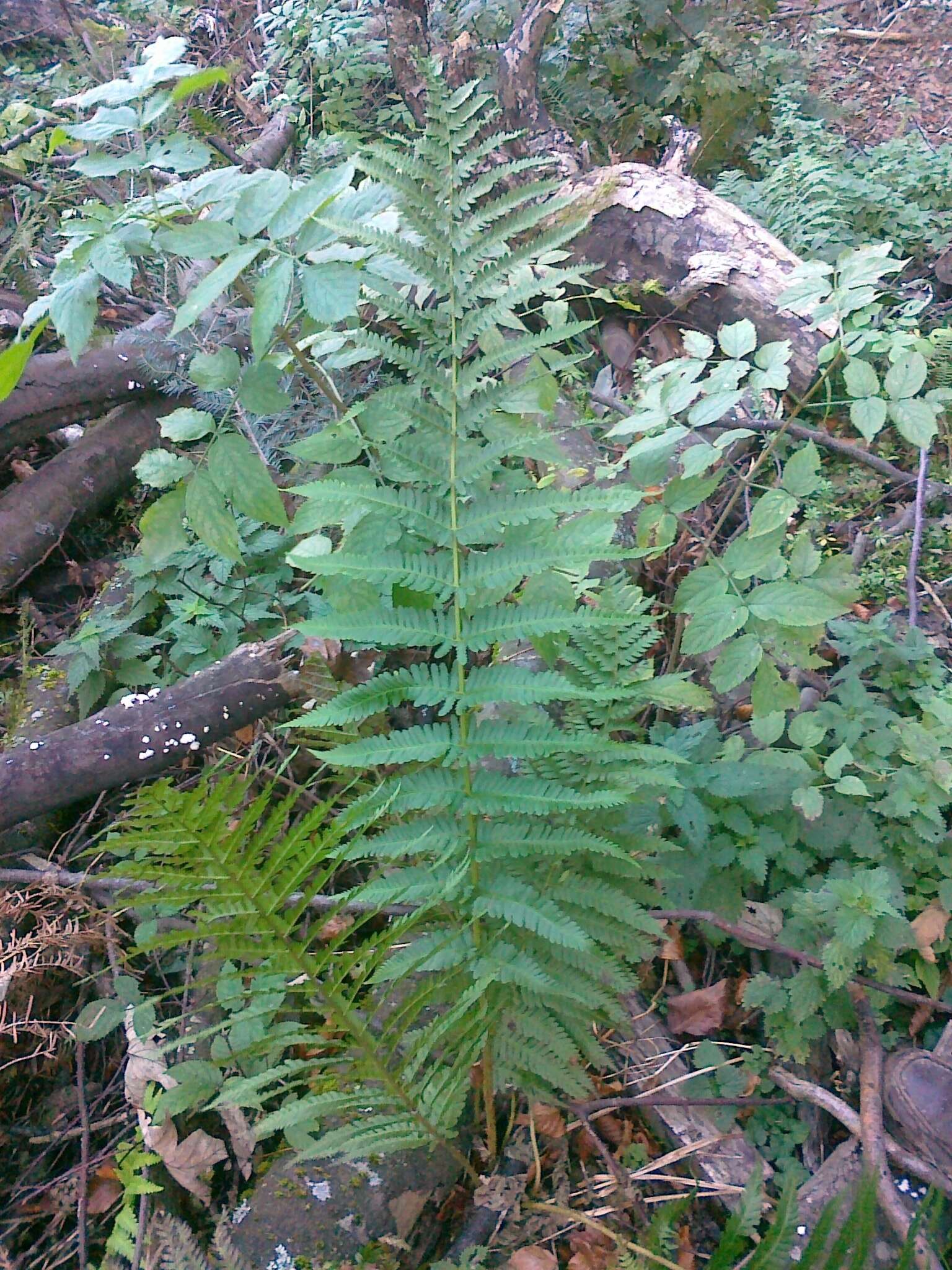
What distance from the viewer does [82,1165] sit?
66.0 inches

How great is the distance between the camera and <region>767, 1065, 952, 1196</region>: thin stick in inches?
56.6

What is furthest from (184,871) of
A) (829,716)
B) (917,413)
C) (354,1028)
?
(917,413)

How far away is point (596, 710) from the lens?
156 centimetres

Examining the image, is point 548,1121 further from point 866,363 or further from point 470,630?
point 866,363

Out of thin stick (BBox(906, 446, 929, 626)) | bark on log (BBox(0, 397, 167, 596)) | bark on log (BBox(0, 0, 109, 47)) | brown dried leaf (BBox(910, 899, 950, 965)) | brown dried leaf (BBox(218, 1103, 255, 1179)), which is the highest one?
bark on log (BBox(0, 0, 109, 47))

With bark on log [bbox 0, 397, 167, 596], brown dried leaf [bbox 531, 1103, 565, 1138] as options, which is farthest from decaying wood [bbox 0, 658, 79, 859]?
brown dried leaf [bbox 531, 1103, 565, 1138]

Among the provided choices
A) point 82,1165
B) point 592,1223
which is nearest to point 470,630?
point 592,1223

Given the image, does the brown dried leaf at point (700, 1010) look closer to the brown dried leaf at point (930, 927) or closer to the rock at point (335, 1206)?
the brown dried leaf at point (930, 927)

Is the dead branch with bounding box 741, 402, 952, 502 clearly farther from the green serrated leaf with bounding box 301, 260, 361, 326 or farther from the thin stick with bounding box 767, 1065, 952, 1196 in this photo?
the thin stick with bounding box 767, 1065, 952, 1196

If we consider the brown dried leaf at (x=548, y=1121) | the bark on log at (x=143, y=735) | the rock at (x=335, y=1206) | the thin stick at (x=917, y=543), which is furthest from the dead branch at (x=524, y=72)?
the rock at (x=335, y=1206)

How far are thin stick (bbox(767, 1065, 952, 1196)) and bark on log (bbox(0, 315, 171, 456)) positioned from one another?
109 inches

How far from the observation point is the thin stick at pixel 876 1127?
1.38 meters

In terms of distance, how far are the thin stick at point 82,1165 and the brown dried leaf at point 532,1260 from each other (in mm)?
Result: 819

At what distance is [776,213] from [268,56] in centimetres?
334
